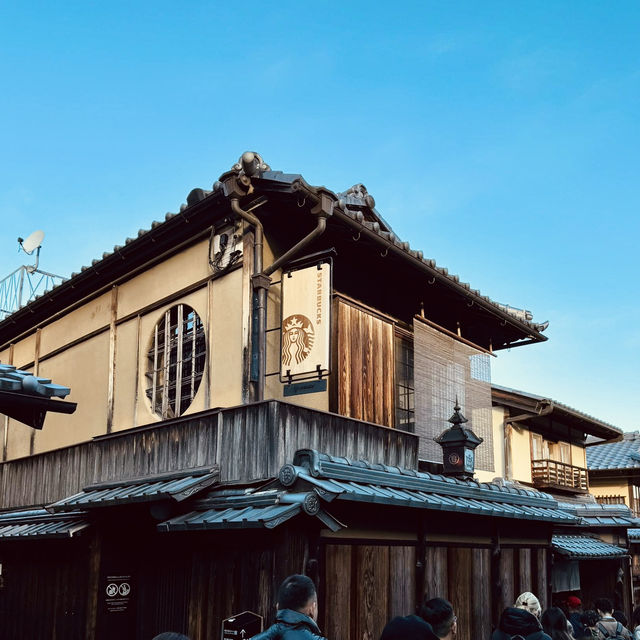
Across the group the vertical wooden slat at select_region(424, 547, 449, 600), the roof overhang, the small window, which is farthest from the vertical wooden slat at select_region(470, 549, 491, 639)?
the roof overhang

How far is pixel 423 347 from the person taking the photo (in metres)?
14.1

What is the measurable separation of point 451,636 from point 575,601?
8.73 m

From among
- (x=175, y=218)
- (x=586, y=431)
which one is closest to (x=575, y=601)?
(x=175, y=218)

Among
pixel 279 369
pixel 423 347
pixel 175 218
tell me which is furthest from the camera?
pixel 423 347

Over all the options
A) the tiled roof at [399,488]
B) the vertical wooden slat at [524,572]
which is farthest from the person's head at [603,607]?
the vertical wooden slat at [524,572]

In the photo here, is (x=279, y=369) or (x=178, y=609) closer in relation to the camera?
(x=178, y=609)

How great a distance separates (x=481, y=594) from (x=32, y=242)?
15638mm

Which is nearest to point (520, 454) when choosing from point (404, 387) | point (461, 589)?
point (404, 387)

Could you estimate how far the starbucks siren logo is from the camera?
11.3m

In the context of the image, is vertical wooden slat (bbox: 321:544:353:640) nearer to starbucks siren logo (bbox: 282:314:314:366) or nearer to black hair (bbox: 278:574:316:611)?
starbucks siren logo (bbox: 282:314:314:366)

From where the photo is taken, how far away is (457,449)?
13.4 meters

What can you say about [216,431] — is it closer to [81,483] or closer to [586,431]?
[81,483]

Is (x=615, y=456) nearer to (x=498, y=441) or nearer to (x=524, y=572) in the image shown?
(x=498, y=441)

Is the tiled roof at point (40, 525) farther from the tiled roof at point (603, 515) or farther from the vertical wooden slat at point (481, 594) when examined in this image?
the tiled roof at point (603, 515)
